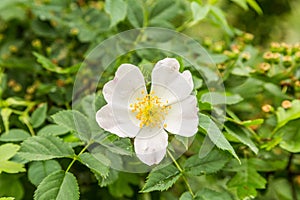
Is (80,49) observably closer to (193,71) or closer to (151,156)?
(193,71)

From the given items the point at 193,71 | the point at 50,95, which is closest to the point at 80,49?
the point at 50,95

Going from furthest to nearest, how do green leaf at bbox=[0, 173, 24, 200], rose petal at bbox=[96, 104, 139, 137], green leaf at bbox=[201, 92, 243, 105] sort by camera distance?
1. green leaf at bbox=[0, 173, 24, 200]
2. green leaf at bbox=[201, 92, 243, 105]
3. rose petal at bbox=[96, 104, 139, 137]

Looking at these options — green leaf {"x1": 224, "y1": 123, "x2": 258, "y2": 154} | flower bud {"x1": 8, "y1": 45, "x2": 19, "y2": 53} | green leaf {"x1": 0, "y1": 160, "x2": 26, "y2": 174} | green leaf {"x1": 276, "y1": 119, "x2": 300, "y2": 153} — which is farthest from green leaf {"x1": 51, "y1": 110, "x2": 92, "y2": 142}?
flower bud {"x1": 8, "y1": 45, "x2": 19, "y2": 53}

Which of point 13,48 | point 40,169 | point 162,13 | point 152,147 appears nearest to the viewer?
point 152,147

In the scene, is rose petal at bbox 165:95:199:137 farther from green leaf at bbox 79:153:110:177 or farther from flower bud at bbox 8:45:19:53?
flower bud at bbox 8:45:19:53

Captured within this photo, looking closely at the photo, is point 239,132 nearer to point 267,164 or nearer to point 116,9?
point 267,164

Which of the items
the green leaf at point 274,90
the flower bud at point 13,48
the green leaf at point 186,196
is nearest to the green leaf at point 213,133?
the green leaf at point 186,196

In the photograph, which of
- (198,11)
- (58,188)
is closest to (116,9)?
(198,11)

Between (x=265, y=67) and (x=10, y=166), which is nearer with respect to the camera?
(x=10, y=166)
